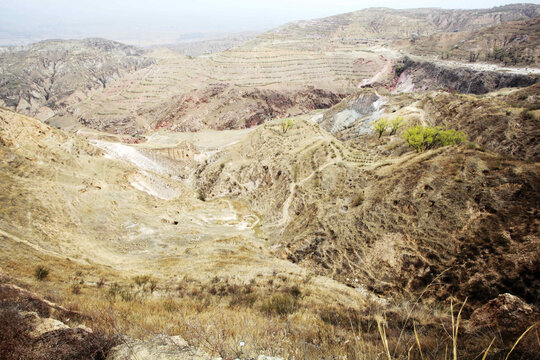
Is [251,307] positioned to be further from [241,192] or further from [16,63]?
[16,63]

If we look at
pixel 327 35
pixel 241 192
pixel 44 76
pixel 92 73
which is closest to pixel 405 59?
pixel 327 35

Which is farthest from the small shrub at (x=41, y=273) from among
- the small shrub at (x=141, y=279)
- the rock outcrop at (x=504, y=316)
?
the rock outcrop at (x=504, y=316)

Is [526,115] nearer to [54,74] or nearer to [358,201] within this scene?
[358,201]

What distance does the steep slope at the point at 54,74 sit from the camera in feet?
429

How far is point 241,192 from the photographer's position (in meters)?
34.3

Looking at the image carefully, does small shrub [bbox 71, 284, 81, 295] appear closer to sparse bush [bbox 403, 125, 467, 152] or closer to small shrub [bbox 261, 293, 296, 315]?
small shrub [bbox 261, 293, 296, 315]

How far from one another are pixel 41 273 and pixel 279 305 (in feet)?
33.5

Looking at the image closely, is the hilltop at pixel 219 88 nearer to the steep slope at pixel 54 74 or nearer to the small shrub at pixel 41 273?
the steep slope at pixel 54 74

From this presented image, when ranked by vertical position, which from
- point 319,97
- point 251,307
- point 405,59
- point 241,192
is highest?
point 405,59

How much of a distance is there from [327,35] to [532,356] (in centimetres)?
20552

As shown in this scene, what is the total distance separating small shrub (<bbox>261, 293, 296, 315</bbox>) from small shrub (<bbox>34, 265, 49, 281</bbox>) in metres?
9.30

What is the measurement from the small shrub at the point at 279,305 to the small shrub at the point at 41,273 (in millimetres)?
9304

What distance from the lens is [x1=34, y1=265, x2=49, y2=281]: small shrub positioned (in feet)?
35.0

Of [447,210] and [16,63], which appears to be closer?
[447,210]
